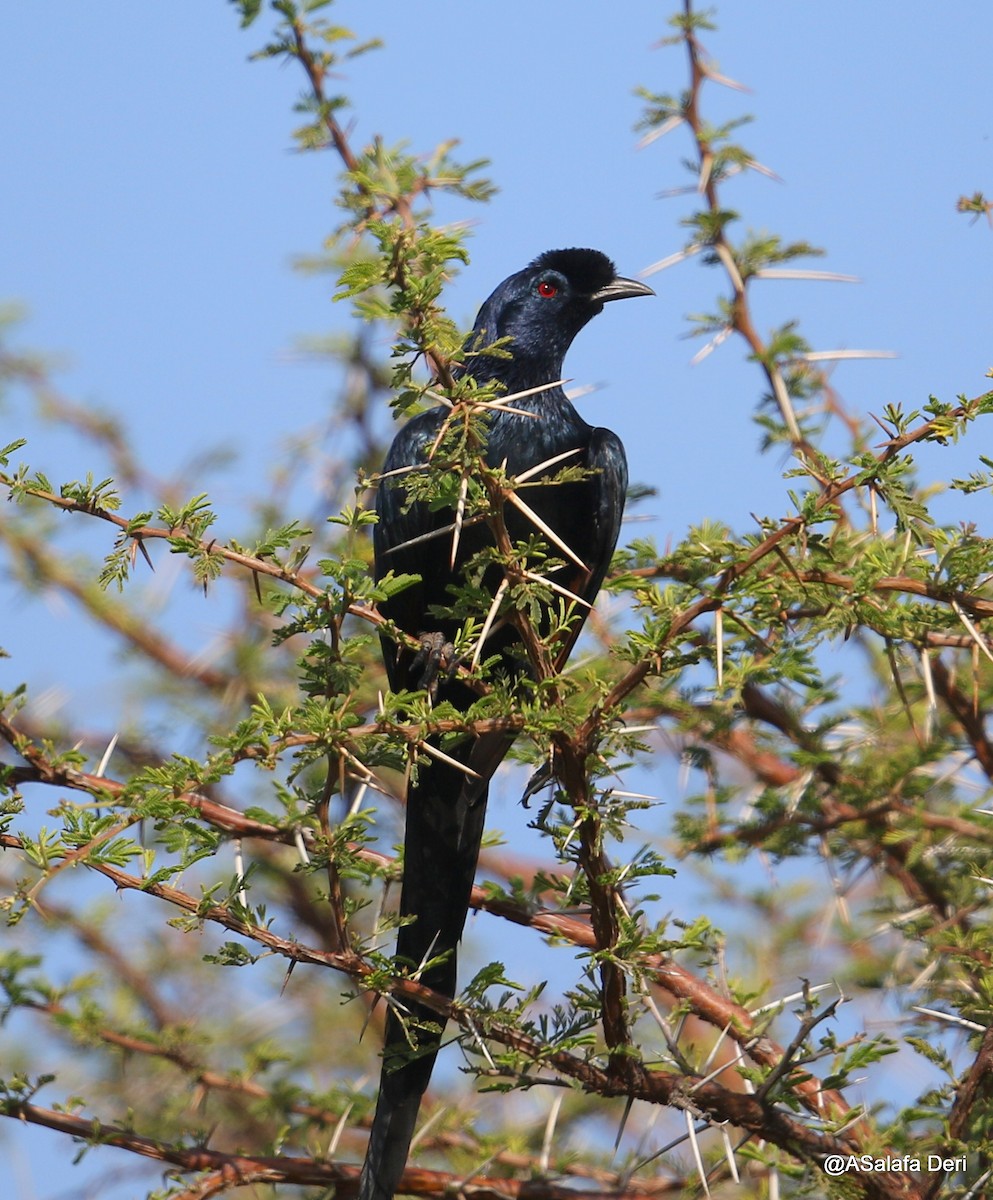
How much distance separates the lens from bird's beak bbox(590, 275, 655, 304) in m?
5.50

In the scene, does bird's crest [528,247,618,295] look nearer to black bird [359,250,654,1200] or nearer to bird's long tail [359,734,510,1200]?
black bird [359,250,654,1200]

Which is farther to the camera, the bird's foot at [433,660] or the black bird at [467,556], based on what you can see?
the bird's foot at [433,660]

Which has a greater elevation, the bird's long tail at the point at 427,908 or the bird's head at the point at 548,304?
the bird's head at the point at 548,304

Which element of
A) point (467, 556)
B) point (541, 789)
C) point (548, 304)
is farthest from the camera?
point (548, 304)

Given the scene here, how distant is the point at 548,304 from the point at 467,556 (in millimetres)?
1450

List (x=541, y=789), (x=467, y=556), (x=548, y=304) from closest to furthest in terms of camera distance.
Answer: (x=541, y=789)
(x=467, y=556)
(x=548, y=304)

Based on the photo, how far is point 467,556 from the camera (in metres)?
4.46

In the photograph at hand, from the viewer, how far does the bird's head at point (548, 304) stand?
5.32 metres

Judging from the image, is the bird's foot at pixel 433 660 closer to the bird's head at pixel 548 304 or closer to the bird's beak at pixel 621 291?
the bird's head at pixel 548 304

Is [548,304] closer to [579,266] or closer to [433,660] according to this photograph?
[579,266]

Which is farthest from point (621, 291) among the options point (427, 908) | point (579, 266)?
point (427, 908)

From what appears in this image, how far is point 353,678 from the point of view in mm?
3049

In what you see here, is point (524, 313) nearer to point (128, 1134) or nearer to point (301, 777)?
point (301, 777)

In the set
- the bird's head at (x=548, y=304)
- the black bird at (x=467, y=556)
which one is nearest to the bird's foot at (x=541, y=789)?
the black bird at (x=467, y=556)
